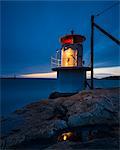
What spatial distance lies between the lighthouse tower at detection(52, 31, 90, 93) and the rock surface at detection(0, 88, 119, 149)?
16.6 feet

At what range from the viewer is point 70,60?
2123 cm

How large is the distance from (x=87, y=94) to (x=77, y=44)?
6123mm

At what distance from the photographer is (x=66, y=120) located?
13812mm

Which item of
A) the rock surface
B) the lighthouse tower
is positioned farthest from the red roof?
the rock surface

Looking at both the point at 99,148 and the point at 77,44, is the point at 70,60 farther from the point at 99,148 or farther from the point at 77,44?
the point at 99,148

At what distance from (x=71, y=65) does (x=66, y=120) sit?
8.15 meters

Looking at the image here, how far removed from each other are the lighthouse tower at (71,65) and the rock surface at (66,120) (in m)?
5.06

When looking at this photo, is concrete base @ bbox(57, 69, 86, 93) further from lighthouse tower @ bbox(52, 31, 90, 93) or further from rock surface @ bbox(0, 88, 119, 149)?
rock surface @ bbox(0, 88, 119, 149)

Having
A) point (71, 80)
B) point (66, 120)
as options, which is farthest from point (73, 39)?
point (66, 120)

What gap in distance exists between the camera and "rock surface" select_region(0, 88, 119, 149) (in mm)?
12031

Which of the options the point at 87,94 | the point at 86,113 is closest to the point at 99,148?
the point at 86,113

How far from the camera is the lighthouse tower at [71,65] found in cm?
2122

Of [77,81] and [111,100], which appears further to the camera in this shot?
[77,81]

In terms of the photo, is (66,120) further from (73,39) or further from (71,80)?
(73,39)
